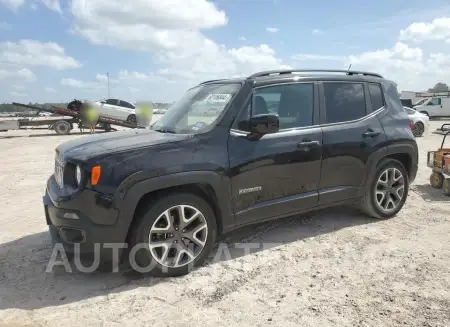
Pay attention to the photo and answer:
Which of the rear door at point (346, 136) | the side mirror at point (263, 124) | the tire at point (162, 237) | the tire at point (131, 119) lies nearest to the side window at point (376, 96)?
the rear door at point (346, 136)

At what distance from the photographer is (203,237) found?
3713 mm

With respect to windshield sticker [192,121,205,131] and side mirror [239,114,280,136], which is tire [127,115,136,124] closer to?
windshield sticker [192,121,205,131]

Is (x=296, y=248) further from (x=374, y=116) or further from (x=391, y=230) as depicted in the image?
(x=374, y=116)

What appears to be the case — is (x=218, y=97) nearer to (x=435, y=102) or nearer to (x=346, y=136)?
(x=346, y=136)

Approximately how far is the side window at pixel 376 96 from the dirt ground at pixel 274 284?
151 centimetres

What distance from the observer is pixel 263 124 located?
3.79m

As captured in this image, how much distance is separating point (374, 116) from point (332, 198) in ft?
4.05

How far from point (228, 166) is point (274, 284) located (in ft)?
3.81

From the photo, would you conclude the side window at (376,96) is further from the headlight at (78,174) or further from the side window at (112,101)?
the side window at (112,101)

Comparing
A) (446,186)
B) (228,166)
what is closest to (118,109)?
(446,186)

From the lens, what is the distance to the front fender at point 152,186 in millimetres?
3309

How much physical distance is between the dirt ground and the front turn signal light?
98 centimetres

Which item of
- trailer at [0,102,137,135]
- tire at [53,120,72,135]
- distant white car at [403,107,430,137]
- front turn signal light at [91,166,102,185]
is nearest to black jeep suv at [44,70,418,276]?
front turn signal light at [91,166,102,185]

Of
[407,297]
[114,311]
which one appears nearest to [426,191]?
[407,297]
